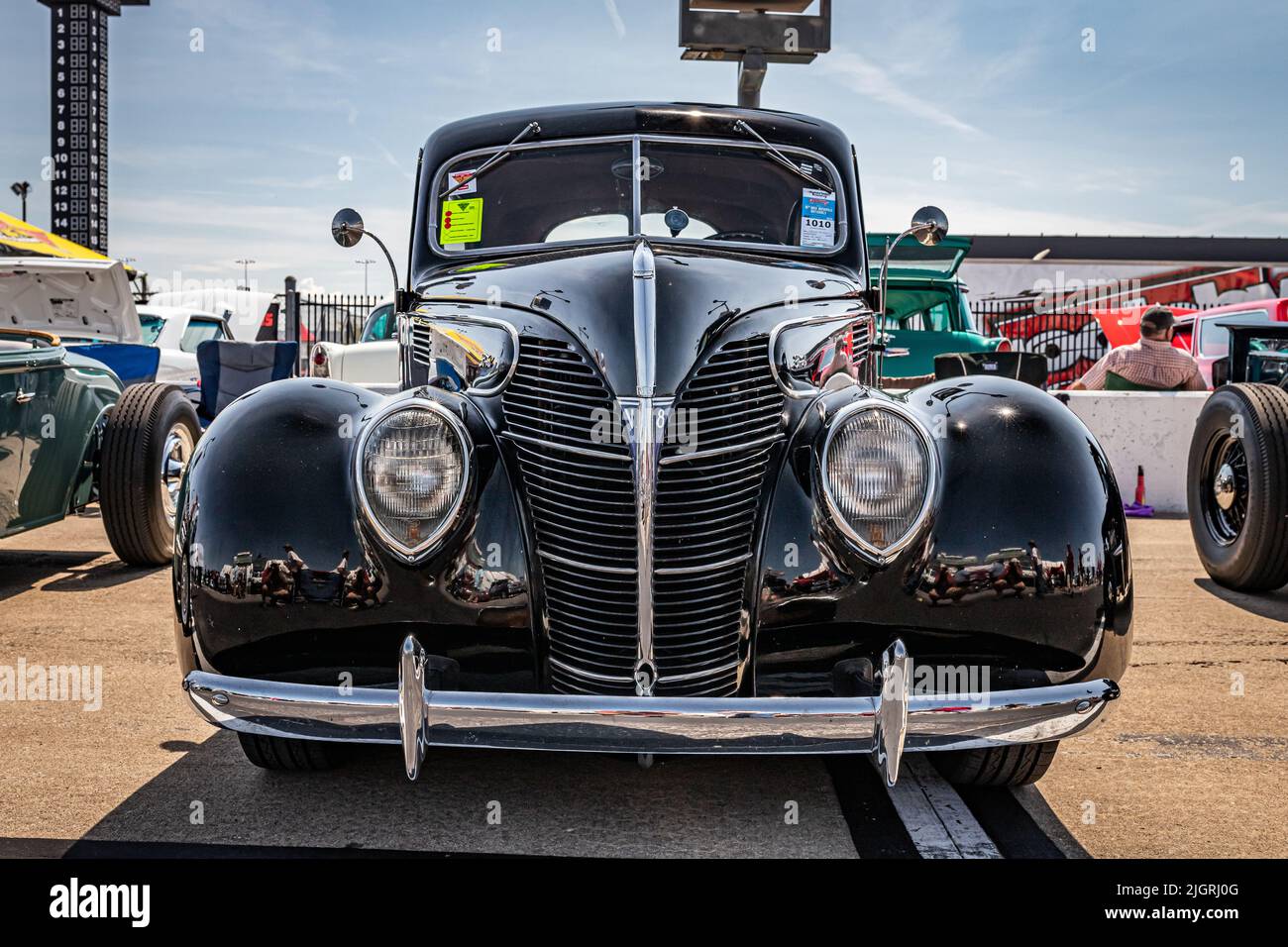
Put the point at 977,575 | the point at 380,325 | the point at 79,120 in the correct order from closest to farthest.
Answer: the point at 977,575 < the point at 380,325 < the point at 79,120

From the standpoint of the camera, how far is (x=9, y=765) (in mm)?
3133

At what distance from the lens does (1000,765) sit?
9.54 ft

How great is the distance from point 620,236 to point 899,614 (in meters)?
1.66

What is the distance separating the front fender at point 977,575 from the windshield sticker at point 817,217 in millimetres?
1374

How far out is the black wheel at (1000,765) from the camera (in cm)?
285

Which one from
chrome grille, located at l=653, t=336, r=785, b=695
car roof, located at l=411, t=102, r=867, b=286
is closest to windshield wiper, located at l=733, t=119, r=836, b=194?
car roof, located at l=411, t=102, r=867, b=286

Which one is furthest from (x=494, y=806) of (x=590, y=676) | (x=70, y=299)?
(x=70, y=299)

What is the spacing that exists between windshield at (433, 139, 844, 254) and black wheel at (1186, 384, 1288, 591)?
2.60 m

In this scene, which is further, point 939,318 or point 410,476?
point 939,318

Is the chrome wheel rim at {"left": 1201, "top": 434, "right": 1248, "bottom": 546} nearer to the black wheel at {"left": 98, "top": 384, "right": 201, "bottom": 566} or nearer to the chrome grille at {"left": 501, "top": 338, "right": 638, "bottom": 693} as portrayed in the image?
the chrome grille at {"left": 501, "top": 338, "right": 638, "bottom": 693}

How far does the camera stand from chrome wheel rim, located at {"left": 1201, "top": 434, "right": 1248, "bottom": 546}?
555cm

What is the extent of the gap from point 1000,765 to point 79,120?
3854 cm

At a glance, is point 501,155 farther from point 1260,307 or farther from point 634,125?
point 1260,307
